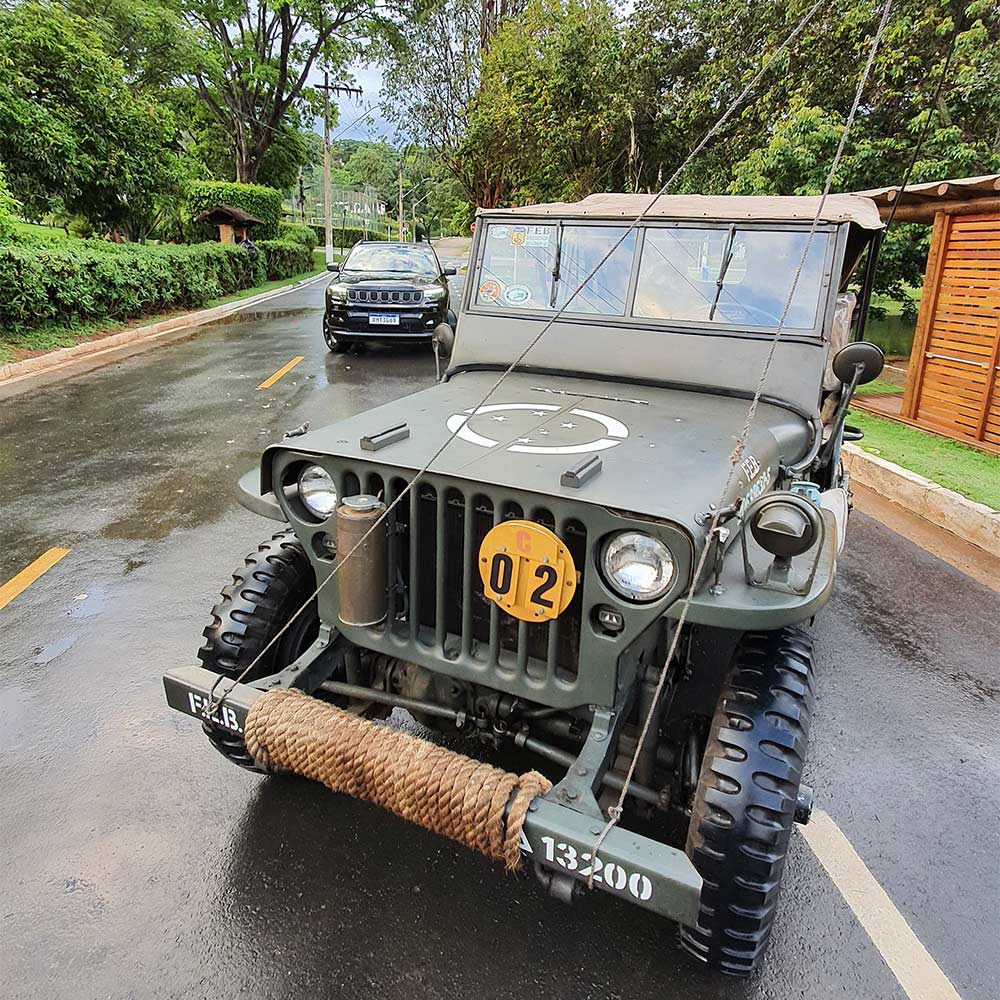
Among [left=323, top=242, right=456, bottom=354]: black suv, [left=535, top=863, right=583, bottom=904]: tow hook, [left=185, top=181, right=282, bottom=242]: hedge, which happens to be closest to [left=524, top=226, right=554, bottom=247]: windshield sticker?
[left=535, top=863, right=583, bottom=904]: tow hook

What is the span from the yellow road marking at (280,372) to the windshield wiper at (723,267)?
303 inches

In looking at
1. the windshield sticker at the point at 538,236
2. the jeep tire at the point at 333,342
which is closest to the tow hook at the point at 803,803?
the windshield sticker at the point at 538,236

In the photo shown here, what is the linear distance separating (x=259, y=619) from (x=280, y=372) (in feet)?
28.9

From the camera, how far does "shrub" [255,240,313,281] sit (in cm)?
2502

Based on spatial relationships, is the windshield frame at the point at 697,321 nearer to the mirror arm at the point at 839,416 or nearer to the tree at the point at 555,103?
the mirror arm at the point at 839,416

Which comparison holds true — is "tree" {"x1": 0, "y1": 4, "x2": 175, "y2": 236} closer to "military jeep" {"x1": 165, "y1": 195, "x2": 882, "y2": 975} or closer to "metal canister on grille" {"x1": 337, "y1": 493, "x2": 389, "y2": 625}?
"military jeep" {"x1": 165, "y1": 195, "x2": 882, "y2": 975}

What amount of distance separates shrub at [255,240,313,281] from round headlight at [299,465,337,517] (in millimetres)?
24441

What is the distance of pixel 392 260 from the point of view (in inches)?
506

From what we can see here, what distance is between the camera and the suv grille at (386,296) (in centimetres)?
1180

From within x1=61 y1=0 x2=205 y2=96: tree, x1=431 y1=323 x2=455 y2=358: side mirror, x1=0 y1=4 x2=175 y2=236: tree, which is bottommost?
x1=431 y1=323 x2=455 y2=358: side mirror

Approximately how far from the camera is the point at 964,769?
10.4 ft

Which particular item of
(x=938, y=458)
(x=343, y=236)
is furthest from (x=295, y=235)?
(x=938, y=458)

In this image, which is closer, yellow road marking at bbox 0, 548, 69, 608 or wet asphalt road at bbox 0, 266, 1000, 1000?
wet asphalt road at bbox 0, 266, 1000, 1000

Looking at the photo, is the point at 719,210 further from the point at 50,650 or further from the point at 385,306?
the point at 385,306
